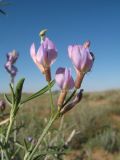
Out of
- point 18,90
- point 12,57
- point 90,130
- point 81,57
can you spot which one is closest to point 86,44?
point 81,57

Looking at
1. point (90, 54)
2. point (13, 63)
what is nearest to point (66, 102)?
point (90, 54)

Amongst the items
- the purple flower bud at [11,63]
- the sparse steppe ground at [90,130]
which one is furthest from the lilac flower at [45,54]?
the sparse steppe ground at [90,130]

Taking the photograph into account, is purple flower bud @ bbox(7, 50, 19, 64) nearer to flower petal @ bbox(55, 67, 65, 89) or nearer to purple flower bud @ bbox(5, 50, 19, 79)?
purple flower bud @ bbox(5, 50, 19, 79)

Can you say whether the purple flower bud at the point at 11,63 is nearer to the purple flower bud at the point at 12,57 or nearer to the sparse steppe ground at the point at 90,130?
the purple flower bud at the point at 12,57

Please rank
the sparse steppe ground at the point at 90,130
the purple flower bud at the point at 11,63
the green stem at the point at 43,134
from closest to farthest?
1. the green stem at the point at 43,134
2. the purple flower bud at the point at 11,63
3. the sparse steppe ground at the point at 90,130

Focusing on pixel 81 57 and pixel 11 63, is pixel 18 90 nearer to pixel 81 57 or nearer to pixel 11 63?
pixel 81 57
